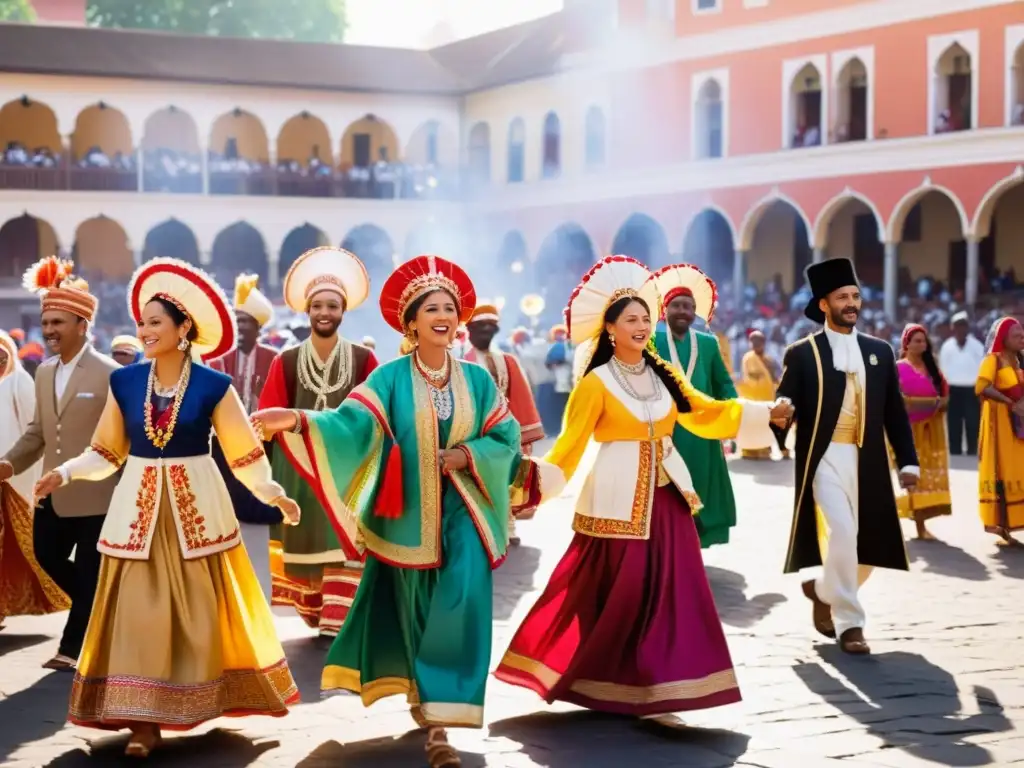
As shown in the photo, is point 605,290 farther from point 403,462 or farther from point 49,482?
point 49,482

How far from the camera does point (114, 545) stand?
230 inches

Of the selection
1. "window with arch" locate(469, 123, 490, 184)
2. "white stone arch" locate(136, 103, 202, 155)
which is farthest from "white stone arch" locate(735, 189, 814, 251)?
"white stone arch" locate(136, 103, 202, 155)

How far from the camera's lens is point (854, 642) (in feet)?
24.4

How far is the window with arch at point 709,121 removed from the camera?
34281mm

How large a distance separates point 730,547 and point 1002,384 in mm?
2303

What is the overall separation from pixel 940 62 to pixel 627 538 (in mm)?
25341

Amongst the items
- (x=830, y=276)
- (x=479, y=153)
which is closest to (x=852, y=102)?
(x=479, y=153)

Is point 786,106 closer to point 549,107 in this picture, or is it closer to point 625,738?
point 549,107

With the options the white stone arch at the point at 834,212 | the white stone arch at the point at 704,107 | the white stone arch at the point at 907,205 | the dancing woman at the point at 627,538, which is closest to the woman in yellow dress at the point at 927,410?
the dancing woman at the point at 627,538

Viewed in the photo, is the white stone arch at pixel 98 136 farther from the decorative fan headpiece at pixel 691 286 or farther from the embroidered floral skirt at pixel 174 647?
the embroidered floral skirt at pixel 174 647

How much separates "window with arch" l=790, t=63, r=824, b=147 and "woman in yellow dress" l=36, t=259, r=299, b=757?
27567 mm

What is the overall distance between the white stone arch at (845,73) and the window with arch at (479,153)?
493 inches

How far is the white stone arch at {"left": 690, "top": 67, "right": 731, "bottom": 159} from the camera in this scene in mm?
33750

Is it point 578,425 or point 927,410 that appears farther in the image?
point 927,410
